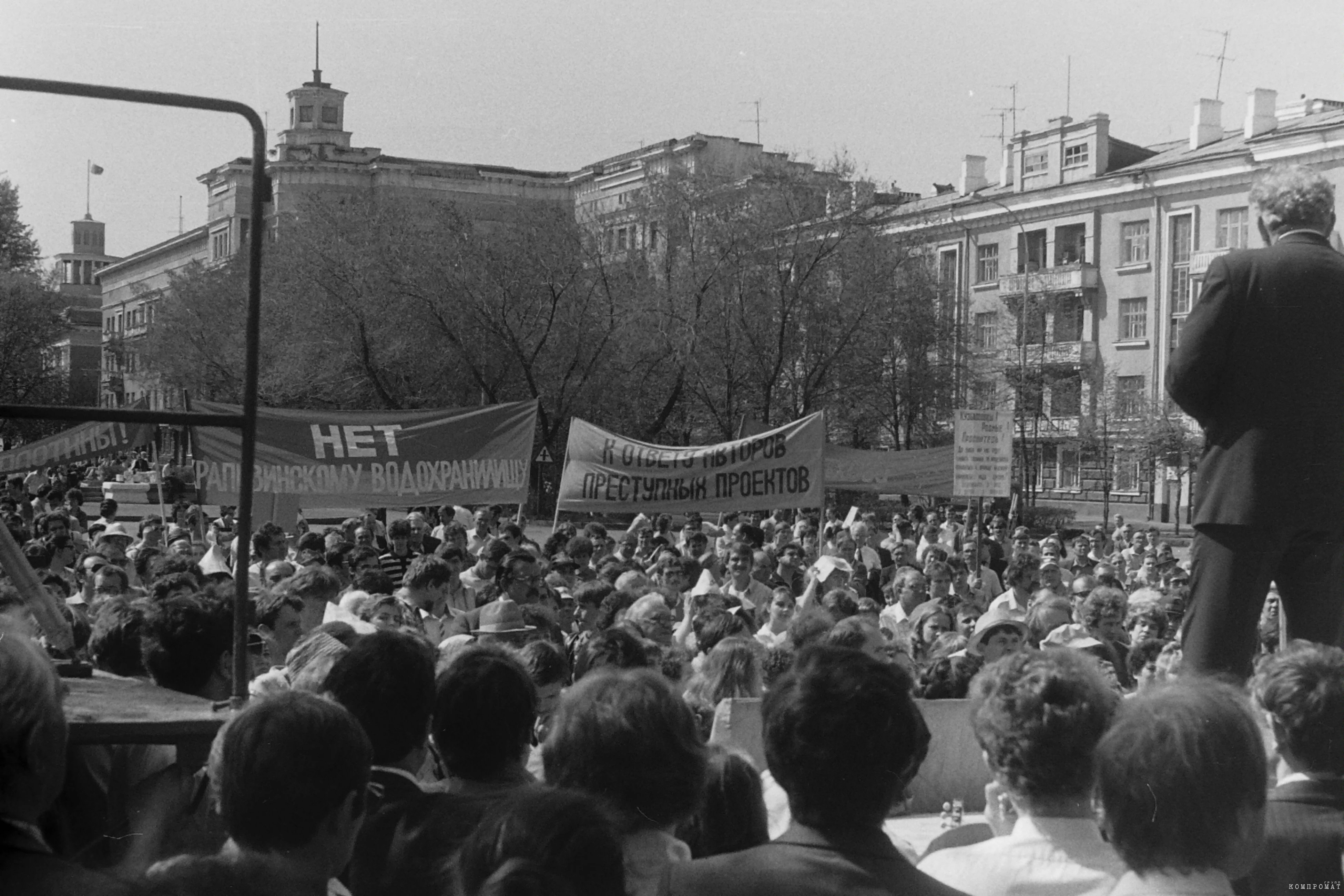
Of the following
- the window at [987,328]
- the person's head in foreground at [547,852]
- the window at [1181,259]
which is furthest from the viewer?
the window at [1181,259]

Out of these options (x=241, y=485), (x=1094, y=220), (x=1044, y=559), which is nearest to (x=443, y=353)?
(x=1094, y=220)

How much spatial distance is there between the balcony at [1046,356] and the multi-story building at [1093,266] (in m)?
0.10

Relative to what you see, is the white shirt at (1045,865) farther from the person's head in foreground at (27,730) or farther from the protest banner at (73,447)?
the protest banner at (73,447)

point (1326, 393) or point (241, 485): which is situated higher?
point (1326, 393)

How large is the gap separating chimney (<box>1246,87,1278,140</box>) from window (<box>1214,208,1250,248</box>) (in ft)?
8.44

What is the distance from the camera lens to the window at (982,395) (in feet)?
164

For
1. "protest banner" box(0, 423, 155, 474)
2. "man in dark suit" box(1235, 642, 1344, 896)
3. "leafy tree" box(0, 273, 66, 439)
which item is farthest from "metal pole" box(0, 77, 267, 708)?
"protest banner" box(0, 423, 155, 474)

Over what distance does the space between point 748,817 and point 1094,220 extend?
5961 cm

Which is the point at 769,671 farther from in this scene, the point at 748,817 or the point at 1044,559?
the point at 1044,559

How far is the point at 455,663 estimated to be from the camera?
11.7 feet

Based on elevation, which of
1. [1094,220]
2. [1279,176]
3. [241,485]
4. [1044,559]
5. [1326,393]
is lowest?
[1044,559]

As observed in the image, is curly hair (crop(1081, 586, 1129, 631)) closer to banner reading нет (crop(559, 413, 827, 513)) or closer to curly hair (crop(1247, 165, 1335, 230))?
banner reading нет (crop(559, 413, 827, 513))

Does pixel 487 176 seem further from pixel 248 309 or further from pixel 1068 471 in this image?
pixel 248 309

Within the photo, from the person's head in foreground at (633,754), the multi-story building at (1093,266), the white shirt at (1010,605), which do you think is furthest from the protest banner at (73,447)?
the multi-story building at (1093,266)
